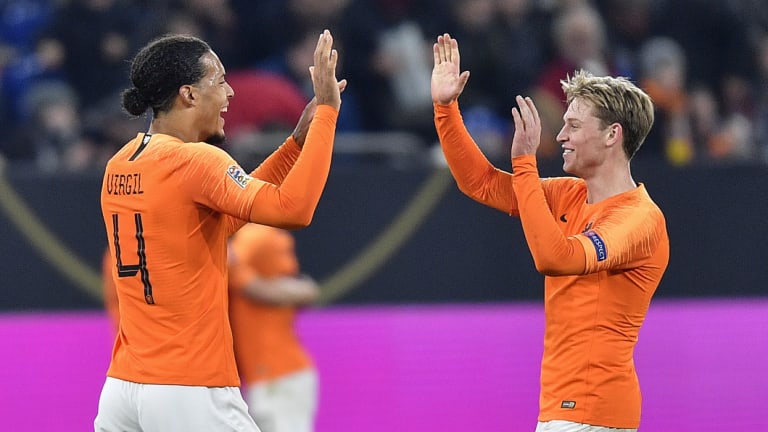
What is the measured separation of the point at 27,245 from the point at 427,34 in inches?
136

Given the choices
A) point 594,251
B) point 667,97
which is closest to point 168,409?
point 594,251

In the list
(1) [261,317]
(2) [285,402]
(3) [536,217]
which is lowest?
(2) [285,402]

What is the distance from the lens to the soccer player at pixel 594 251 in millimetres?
4000

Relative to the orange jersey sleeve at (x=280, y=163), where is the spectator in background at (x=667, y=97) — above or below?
above

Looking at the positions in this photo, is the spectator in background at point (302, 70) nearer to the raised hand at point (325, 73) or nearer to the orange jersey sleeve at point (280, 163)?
the orange jersey sleeve at point (280, 163)

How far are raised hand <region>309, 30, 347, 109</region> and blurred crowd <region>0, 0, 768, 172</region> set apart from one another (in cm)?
415

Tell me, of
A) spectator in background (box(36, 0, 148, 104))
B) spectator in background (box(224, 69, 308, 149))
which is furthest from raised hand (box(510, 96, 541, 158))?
spectator in background (box(36, 0, 148, 104))

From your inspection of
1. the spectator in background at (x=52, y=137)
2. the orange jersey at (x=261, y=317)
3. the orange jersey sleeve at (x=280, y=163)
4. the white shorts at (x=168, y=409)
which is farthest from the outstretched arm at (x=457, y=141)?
the spectator in background at (x=52, y=137)

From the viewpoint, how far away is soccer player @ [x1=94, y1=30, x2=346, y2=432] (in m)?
3.72

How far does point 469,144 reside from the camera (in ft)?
14.6

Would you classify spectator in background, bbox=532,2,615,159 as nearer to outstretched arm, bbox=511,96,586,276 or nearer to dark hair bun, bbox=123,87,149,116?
outstretched arm, bbox=511,96,586,276

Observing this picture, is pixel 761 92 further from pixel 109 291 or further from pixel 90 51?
pixel 109 291

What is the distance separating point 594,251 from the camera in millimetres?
3943

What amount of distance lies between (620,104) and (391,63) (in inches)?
197
